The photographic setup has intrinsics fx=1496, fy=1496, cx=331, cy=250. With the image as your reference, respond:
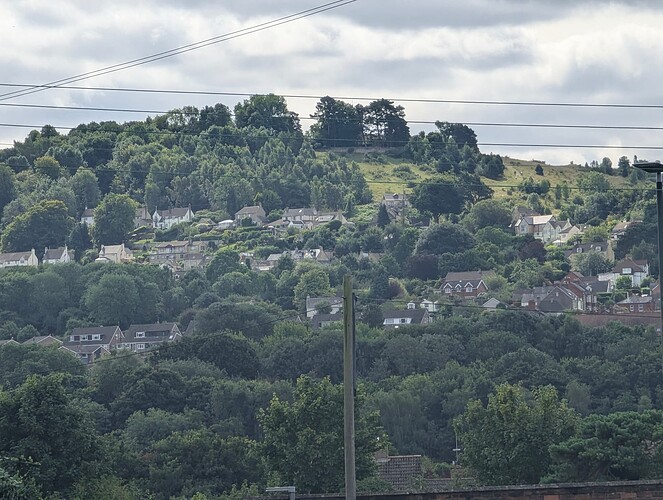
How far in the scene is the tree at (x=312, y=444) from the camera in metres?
54.0

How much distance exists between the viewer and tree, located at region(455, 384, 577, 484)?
54062 millimetres

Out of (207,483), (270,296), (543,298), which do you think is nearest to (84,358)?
(270,296)

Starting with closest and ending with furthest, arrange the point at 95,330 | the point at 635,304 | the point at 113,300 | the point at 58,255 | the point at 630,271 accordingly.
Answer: the point at 95,330 < the point at 635,304 < the point at 113,300 < the point at 630,271 < the point at 58,255

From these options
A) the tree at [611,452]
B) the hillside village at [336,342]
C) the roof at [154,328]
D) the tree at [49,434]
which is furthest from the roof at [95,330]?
the tree at [611,452]

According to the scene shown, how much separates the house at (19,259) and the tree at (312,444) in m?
142

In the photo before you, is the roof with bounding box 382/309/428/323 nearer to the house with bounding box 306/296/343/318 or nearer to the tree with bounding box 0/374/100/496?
the house with bounding box 306/296/343/318

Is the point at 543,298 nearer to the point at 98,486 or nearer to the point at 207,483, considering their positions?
the point at 207,483

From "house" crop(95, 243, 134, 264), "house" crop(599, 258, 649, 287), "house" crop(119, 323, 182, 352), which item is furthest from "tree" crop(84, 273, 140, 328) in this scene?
"house" crop(599, 258, 649, 287)

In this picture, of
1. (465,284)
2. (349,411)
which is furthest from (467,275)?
(349,411)

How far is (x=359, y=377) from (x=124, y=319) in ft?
197

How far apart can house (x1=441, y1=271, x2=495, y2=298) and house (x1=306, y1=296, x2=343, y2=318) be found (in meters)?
13.2

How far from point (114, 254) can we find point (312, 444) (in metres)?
145

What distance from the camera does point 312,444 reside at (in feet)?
177

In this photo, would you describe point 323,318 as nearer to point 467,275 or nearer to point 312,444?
point 467,275
